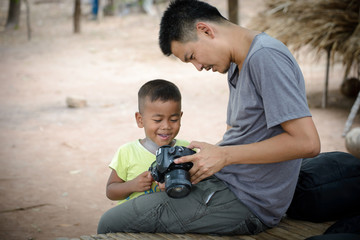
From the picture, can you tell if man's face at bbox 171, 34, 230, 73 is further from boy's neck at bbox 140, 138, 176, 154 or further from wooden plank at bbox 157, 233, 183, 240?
wooden plank at bbox 157, 233, 183, 240

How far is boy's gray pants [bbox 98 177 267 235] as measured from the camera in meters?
2.16

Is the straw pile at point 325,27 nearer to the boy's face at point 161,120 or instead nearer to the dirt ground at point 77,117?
the dirt ground at point 77,117

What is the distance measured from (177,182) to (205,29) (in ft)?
2.50

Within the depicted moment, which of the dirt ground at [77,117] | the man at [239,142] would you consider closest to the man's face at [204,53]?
the man at [239,142]

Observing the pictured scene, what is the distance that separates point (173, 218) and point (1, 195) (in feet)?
8.52

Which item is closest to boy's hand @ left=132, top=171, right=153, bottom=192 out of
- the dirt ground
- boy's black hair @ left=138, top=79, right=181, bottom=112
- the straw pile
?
boy's black hair @ left=138, top=79, right=181, bottom=112

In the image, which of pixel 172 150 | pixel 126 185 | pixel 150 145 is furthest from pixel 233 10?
pixel 172 150

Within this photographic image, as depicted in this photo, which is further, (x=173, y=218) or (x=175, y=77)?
(x=175, y=77)

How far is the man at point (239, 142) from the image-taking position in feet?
6.11

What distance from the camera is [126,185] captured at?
2.38 m

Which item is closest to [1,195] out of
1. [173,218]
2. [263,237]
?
[173,218]

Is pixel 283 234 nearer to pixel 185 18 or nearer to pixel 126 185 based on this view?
pixel 126 185

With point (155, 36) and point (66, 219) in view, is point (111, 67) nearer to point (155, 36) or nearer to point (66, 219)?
point (155, 36)

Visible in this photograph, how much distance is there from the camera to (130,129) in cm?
625
